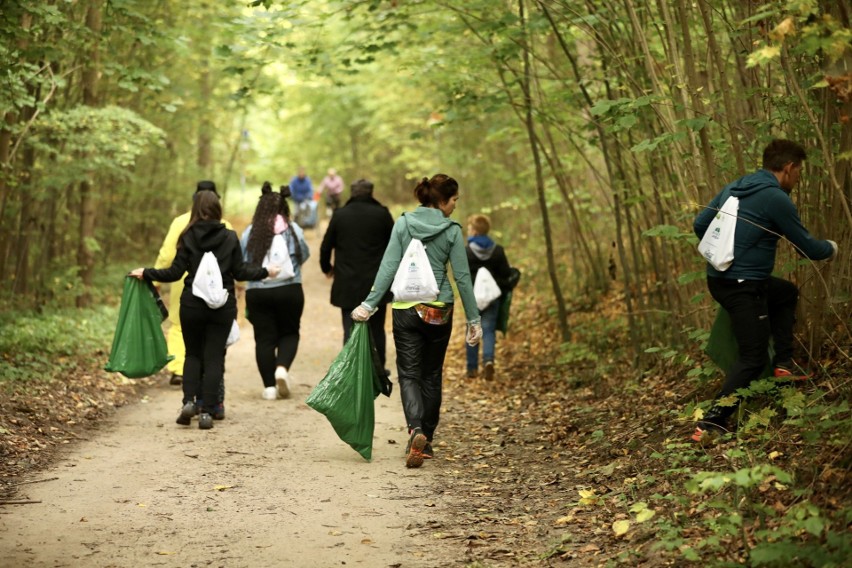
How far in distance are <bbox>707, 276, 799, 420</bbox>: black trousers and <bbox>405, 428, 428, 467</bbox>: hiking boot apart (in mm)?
2036

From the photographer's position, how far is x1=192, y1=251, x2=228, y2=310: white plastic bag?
7.70m

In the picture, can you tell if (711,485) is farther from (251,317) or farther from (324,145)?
(324,145)

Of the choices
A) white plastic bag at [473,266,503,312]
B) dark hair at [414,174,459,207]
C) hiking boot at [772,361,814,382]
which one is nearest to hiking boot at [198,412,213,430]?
dark hair at [414,174,459,207]

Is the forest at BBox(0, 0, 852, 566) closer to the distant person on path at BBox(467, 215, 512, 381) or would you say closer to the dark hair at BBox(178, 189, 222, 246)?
the distant person on path at BBox(467, 215, 512, 381)

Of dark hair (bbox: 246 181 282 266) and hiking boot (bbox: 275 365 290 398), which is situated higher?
dark hair (bbox: 246 181 282 266)

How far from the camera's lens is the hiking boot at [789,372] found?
581 centimetres

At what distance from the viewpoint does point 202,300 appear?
25.6 ft

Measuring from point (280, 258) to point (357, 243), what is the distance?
840 mm

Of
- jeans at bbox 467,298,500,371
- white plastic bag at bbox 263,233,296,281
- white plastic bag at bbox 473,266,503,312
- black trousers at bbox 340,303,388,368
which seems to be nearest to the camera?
white plastic bag at bbox 263,233,296,281

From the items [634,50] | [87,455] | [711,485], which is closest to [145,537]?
[87,455]

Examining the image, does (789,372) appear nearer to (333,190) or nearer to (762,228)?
(762,228)

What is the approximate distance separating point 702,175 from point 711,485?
12.1 ft

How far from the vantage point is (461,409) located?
9430mm

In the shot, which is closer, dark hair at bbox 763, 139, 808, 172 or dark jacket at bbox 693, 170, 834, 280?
dark jacket at bbox 693, 170, 834, 280
